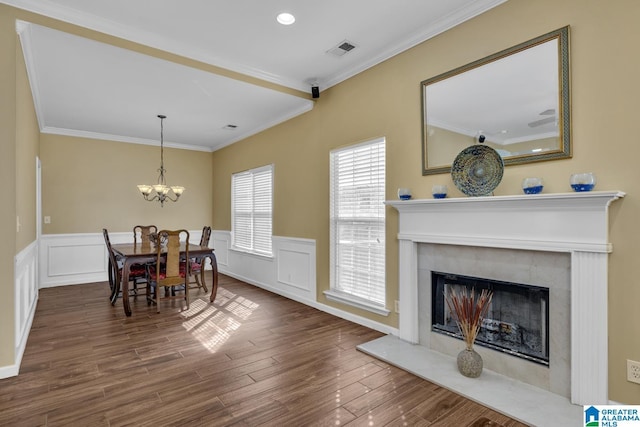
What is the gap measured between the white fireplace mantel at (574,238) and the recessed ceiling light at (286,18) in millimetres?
2022

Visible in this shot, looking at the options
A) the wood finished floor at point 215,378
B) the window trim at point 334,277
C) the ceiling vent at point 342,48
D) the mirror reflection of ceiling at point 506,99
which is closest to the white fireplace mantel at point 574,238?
the mirror reflection of ceiling at point 506,99

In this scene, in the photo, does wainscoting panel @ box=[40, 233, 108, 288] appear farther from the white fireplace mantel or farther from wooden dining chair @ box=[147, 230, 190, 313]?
the white fireplace mantel

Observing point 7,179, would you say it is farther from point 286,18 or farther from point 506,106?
point 506,106

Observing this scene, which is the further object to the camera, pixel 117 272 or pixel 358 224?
pixel 117 272

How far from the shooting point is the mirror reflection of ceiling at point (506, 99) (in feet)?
7.76

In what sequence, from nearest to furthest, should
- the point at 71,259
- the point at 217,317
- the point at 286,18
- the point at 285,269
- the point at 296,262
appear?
the point at 286,18
the point at 217,317
the point at 296,262
the point at 285,269
the point at 71,259

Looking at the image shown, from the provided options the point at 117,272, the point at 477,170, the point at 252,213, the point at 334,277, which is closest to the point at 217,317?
the point at 334,277

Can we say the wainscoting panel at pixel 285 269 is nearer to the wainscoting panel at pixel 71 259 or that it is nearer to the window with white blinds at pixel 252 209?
the window with white blinds at pixel 252 209

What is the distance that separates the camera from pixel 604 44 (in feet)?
6.99

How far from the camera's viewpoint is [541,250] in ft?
7.68

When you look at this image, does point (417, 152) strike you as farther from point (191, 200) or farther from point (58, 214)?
point (58, 214)

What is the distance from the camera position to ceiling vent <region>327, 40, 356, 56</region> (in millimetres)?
3338

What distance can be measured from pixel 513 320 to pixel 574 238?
2.65 ft

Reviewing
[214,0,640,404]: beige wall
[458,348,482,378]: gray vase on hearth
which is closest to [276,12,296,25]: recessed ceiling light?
[214,0,640,404]: beige wall
